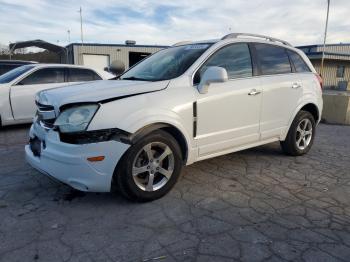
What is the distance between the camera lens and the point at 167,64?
4.03 m

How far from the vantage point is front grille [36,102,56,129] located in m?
3.16

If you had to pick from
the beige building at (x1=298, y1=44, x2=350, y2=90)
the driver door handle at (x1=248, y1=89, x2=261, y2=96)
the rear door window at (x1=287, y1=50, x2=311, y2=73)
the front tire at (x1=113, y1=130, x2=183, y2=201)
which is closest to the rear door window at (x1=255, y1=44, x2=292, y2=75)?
the rear door window at (x1=287, y1=50, x2=311, y2=73)

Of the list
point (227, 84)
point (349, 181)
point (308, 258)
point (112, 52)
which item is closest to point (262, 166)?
point (349, 181)

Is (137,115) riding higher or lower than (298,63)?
lower

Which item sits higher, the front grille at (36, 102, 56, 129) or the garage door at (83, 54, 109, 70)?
the garage door at (83, 54, 109, 70)

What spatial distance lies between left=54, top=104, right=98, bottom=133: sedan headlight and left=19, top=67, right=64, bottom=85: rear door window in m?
4.71

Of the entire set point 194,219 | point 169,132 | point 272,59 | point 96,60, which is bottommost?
point 194,219

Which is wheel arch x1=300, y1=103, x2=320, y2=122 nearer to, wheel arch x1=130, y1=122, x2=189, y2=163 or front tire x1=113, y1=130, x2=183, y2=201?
wheel arch x1=130, y1=122, x2=189, y2=163

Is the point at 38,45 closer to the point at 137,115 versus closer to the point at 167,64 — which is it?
the point at 167,64

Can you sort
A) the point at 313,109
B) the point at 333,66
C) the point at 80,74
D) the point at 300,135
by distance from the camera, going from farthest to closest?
the point at 333,66
the point at 80,74
the point at 313,109
the point at 300,135

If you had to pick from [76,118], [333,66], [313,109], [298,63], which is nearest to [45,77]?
[76,118]

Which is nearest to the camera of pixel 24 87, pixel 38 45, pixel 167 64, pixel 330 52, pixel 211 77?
pixel 211 77

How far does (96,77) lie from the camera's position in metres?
8.21

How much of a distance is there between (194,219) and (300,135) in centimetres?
292
